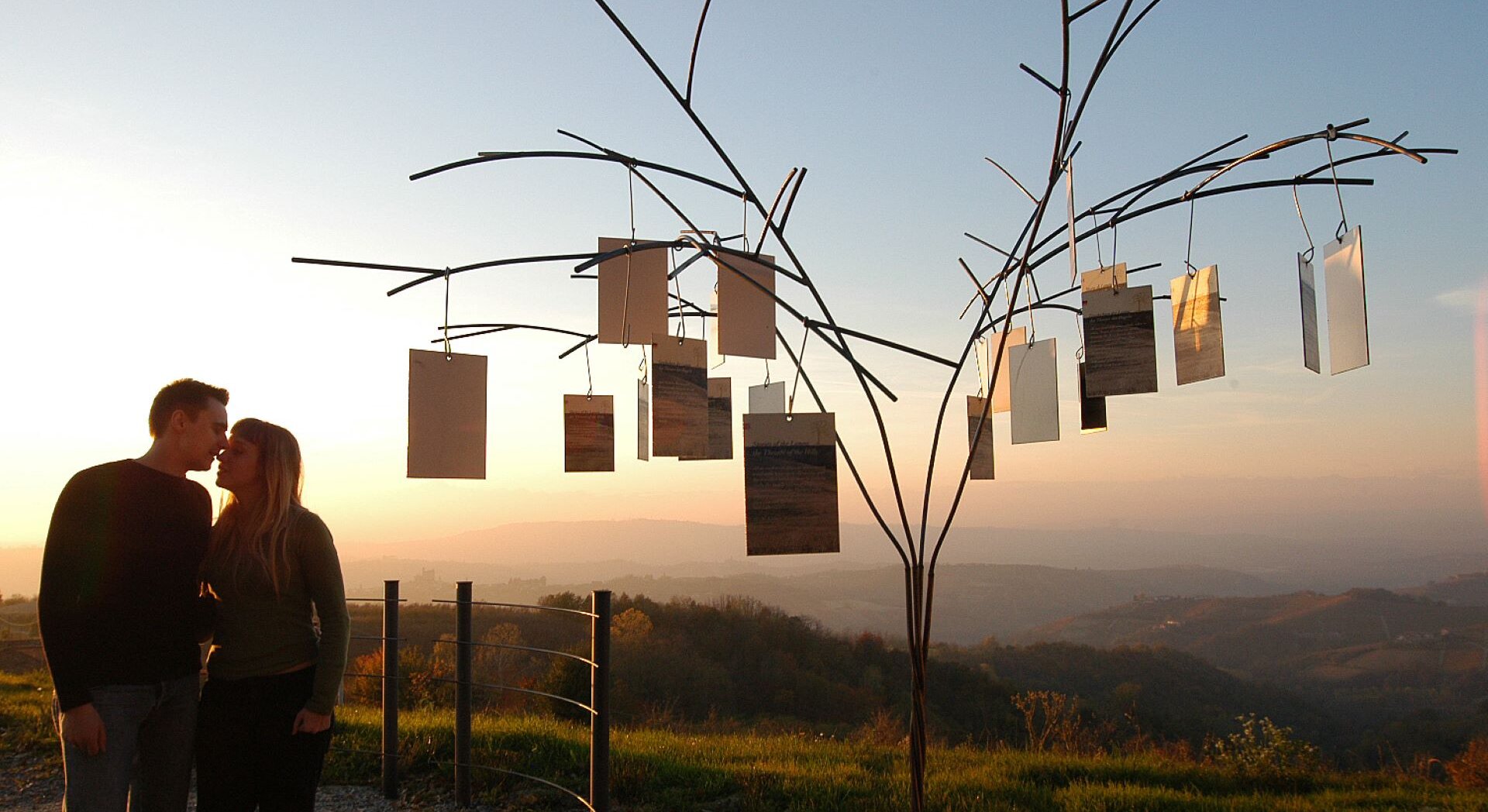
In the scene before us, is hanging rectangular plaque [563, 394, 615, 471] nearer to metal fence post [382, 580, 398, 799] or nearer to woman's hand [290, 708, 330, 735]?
woman's hand [290, 708, 330, 735]

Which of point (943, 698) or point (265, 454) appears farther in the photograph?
point (943, 698)

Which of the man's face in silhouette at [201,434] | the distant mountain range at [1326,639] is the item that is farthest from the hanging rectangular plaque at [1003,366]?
the distant mountain range at [1326,639]

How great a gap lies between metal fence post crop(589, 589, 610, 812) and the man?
1.48 meters

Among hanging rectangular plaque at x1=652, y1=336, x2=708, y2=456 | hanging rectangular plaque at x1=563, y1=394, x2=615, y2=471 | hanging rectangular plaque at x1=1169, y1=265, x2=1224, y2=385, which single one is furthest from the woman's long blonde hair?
hanging rectangular plaque at x1=1169, y1=265, x2=1224, y2=385

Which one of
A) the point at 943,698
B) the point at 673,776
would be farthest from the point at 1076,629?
the point at 673,776

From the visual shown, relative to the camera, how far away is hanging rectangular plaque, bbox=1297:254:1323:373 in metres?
1.96

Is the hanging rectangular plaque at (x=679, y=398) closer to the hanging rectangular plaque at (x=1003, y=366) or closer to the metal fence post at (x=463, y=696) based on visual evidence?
the hanging rectangular plaque at (x=1003, y=366)

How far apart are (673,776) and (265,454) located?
299 centimetres

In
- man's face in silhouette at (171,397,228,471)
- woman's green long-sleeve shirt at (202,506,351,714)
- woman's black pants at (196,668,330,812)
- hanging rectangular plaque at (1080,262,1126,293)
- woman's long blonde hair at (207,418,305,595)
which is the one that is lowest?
woman's black pants at (196,668,330,812)

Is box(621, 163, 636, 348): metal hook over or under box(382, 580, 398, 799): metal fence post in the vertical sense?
over

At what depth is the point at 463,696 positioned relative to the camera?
460cm

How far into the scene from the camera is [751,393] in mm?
2658

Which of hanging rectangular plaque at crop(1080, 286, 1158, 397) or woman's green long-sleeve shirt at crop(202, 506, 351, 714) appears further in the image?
woman's green long-sleeve shirt at crop(202, 506, 351, 714)

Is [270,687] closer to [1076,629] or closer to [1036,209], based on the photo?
[1036,209]
